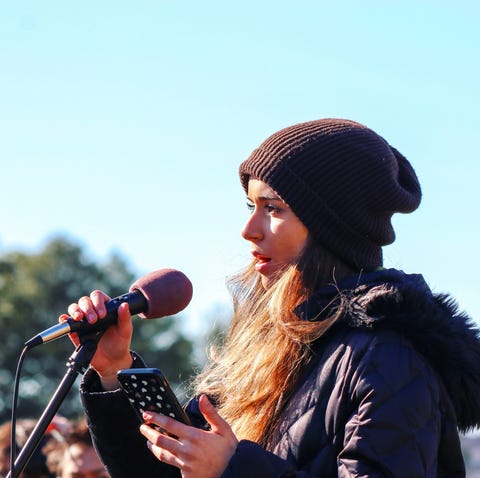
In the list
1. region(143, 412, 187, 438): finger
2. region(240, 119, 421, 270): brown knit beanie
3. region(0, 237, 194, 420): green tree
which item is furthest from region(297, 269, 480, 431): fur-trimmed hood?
region(0, 237, 194, 420): green tree

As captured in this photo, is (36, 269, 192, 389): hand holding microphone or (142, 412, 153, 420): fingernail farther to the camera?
(36, 269, 192, 389): hand holding microphone

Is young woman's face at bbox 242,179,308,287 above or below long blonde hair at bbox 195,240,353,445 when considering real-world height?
above

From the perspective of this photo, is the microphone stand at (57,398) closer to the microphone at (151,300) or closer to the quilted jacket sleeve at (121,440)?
the microphone at (151,300)

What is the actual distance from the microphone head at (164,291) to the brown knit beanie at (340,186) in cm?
52

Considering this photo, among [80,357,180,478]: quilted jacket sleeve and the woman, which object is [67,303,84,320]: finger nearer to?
the woman

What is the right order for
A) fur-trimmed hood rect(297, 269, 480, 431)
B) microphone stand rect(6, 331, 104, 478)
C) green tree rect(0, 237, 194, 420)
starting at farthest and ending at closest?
1. green tree rect(0, 237, 194, 420)
2. fur-trimmed hood rect(297, 269, 480, 431)
3. microphone stand rect(6, 331, 104, 478)

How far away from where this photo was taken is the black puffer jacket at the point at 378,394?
9.97 feet

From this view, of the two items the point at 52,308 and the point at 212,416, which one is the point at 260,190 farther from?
the point at 52,308

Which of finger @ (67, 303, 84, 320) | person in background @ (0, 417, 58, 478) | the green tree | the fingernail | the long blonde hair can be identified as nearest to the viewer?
the fingernail

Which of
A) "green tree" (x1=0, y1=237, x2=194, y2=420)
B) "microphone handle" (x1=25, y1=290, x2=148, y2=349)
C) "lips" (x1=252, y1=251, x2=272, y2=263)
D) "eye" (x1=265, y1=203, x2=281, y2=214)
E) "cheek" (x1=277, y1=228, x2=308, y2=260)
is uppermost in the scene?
"eye" (x1=265, y1=203, x2=281, y2=214)

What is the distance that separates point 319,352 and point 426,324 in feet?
1.29

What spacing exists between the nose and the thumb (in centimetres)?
89

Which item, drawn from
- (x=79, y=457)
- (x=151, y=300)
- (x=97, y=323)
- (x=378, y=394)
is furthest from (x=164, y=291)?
(x=79, y=457)

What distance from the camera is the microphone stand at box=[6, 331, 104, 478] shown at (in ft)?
9.46
